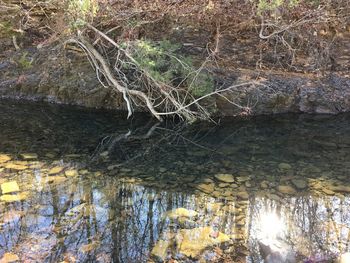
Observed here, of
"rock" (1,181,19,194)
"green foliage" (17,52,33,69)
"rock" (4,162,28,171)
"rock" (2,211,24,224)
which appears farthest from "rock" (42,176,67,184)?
"green foliage" (17,52,33,69)

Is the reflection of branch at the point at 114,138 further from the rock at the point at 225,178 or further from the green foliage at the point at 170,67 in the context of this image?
the rock at the point at 225,178

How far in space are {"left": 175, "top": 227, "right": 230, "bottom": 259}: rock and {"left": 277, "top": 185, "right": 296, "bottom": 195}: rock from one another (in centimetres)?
159

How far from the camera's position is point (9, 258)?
Answer: 13.6 ft

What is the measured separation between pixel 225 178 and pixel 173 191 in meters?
0.95

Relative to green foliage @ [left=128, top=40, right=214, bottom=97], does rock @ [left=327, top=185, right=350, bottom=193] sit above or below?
below

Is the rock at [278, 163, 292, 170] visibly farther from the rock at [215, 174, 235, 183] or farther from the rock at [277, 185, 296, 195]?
the rock at [215, 174, 235, 183]

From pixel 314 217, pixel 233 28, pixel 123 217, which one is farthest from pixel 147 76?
pixel 314 217

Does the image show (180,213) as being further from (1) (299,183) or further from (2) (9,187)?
(2) (9,187)

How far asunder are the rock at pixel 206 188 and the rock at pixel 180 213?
0.63 meters

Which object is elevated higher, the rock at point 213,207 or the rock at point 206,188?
the rock at point 206,188

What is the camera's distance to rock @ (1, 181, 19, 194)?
18.4 feet

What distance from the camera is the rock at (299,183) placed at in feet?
19.6

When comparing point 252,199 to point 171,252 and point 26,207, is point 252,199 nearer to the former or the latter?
point 171,252

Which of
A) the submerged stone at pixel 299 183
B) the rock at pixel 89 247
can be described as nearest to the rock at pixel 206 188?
the submerged stone at pixel 299 183
